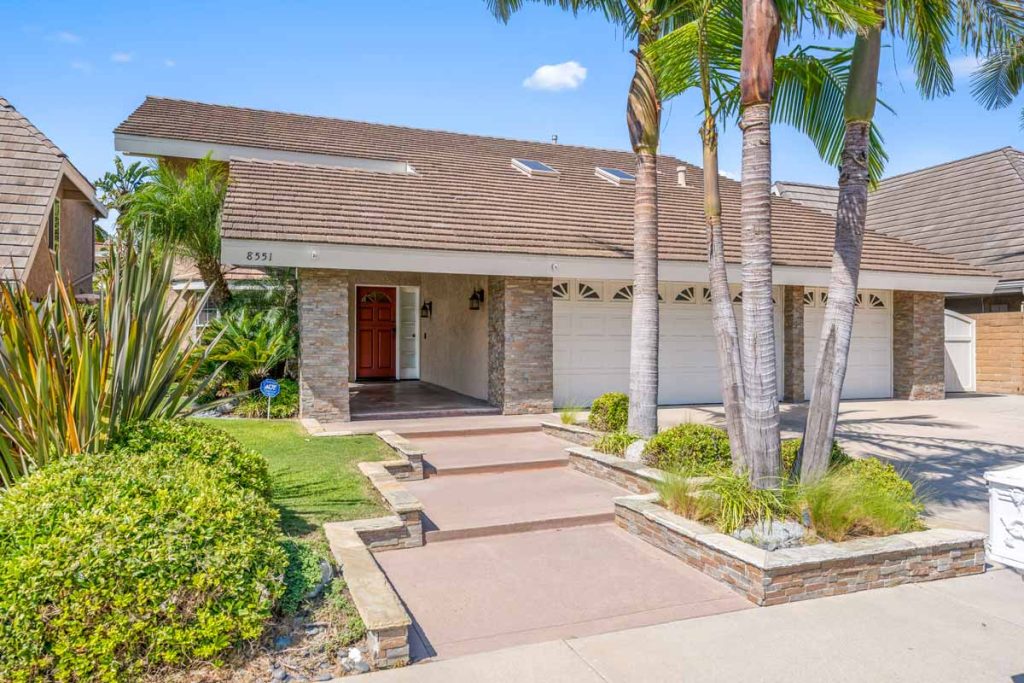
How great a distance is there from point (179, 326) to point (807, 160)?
766cm

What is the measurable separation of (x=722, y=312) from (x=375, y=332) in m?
12.4

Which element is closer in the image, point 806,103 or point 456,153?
point 806,103

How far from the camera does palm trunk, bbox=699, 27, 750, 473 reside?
635cm

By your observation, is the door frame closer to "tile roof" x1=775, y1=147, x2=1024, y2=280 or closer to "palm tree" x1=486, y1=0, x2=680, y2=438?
"palm tree" x1=486, y1=0, x2=680, y2=438

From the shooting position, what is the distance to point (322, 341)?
1138 cm

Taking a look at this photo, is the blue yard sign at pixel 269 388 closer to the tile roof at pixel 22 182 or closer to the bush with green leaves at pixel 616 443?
the tile roof at pixel 22 182

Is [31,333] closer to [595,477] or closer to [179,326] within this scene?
[179,326]

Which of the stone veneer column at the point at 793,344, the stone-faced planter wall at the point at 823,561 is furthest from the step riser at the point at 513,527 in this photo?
the stone veneer column at the point at 793,344

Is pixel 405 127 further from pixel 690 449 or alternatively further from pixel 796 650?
pixel 796 650

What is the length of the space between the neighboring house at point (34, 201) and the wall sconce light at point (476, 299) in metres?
7.05

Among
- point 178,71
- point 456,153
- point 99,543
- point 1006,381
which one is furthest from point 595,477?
point 178,71

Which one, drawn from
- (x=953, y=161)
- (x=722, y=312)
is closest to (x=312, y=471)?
(x=722, y=312)

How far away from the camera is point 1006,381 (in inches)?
712

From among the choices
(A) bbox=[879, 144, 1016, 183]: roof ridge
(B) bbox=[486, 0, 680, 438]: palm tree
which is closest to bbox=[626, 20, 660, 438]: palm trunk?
(B) bbox=[486, 0, 680, 438]: palm tree
